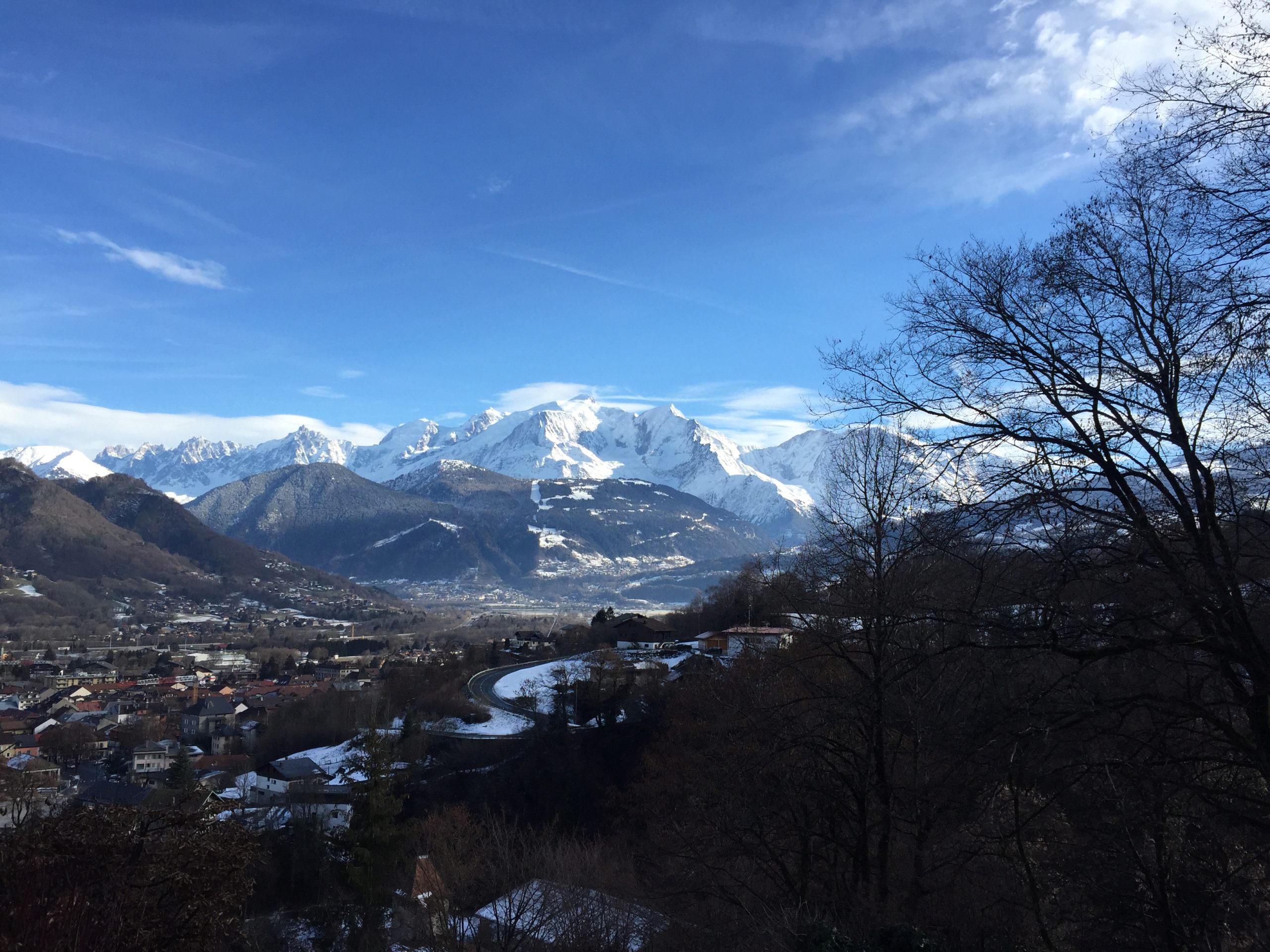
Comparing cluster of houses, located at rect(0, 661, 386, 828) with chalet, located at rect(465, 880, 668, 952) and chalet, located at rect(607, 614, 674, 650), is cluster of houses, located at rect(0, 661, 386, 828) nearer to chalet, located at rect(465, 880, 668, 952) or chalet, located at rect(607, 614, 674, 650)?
chalet, located at rect(465, 880, 668, 952)

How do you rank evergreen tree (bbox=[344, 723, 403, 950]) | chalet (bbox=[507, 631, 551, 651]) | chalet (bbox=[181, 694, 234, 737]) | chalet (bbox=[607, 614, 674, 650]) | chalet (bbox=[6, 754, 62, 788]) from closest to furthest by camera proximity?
evergreen tree (bbox=[344, 723, 403, 950]) < chalet (bbox=[6, 754, 62, 788]) < chalet (bbox=[607, 614, 674, 650]) < chalet (bbox=[181, 694, 234, 737]) < chalet (bbox=[507, 631, 551, 651])

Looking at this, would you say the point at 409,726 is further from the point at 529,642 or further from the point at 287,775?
the point at 529,642

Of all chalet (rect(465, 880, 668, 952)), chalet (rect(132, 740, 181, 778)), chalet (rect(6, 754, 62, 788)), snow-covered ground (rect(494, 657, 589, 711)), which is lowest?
chalet (rect(132, 740, 181, 778))

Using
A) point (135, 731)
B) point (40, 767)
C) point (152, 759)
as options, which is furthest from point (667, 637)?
point (40, 767)

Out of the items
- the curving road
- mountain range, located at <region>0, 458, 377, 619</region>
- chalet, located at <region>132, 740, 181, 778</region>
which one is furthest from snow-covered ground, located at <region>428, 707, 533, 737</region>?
mountain range, located at <region>0, 458, 377, 619</region>

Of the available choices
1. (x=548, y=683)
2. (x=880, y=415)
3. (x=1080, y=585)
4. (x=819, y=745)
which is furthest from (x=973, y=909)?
(x=548, y=683)

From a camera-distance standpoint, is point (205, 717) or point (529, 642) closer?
point (205, 717)

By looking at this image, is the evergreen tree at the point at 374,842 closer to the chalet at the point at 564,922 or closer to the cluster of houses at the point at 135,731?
the cluster of houses at the point at 135,731

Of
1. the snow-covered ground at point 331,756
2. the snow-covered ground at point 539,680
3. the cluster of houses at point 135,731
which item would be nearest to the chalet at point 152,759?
the cluster of houses at point 135,731
